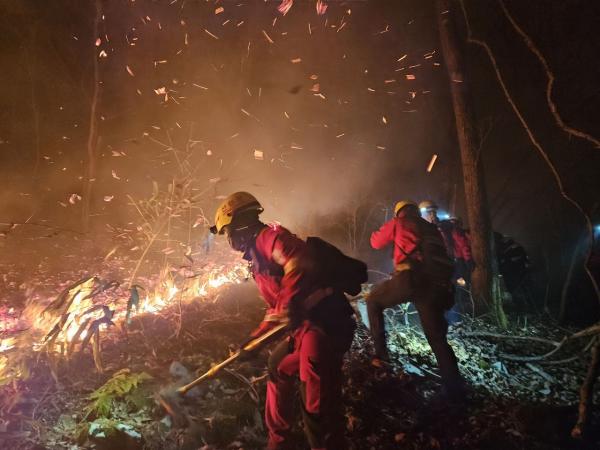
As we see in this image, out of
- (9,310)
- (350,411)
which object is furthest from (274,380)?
(9,310)

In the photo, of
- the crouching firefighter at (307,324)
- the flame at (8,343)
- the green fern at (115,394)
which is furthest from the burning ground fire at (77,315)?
the crouching firefighter at (307,324)

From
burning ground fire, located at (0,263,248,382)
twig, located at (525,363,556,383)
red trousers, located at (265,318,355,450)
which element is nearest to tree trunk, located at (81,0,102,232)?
burning ground fire, located at (0,263,248,382)

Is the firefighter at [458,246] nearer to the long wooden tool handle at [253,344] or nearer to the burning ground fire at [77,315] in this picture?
the burning ground fire at [77,315]

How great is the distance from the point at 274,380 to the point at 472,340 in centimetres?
482

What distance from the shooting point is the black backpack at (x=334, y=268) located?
10.4ft

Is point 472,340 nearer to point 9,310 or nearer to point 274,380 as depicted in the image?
point 274,380

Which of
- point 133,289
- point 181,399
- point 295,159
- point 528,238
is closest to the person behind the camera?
point 181,399

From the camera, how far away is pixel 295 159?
13336 mm

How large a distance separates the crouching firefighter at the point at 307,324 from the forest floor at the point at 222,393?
631mm

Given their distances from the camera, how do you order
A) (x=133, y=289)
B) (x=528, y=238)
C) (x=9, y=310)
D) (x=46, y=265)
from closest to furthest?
(x=133, y=289) → (x=9, y=310) → (x=46, y=265) → (x=528, y=238)

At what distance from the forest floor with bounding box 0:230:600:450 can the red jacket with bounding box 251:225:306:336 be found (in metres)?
1.34

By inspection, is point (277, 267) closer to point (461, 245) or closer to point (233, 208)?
point (233, 208)

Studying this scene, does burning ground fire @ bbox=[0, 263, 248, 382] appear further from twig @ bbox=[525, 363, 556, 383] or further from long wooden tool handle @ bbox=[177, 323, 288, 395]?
twig @ bbox=[525, 363, 556, 383]

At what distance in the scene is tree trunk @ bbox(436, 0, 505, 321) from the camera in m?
7.89
